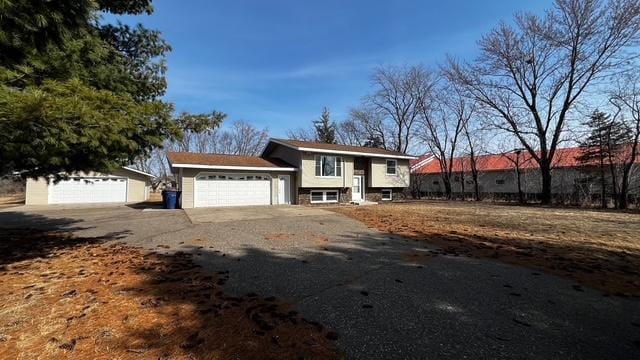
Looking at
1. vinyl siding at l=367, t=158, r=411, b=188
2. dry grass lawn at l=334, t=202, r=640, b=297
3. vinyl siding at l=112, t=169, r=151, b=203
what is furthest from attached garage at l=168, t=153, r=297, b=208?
dry grass lawn at l=334, t=202, r=640, b=297

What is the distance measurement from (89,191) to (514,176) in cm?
3613

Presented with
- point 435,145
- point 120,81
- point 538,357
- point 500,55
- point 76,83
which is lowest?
point 538,357

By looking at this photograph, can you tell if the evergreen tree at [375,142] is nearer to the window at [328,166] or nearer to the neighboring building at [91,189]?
the window at [328,166]

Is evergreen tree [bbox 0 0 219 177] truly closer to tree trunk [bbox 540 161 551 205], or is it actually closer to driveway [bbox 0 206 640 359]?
driveway [bbox 0 206 640 359]

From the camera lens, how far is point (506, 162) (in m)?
32.5

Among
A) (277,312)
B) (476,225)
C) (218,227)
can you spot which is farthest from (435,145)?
(277,312)

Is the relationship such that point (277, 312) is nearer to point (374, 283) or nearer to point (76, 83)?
point (374, 283)

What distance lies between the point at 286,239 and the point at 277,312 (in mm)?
4402

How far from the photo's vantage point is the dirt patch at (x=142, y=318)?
9.04ft

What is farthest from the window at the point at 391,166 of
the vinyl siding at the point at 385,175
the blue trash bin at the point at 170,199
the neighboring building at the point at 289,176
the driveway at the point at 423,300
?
the driveway at the point at 423,300

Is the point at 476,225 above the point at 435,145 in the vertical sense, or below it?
below

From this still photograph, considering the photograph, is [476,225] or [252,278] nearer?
[252,278]

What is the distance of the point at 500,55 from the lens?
2264 centimetres

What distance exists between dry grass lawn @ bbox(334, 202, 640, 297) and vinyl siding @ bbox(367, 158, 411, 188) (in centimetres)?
1141
